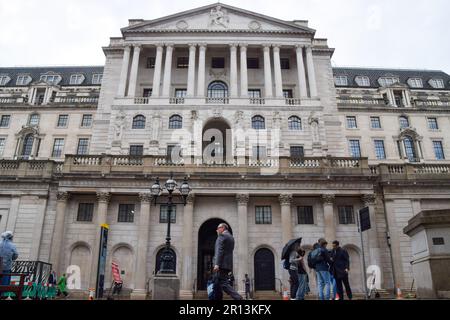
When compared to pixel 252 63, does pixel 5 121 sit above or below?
below

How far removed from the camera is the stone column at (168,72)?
3934 cm

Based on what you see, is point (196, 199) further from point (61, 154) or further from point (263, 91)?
point (61, 154)

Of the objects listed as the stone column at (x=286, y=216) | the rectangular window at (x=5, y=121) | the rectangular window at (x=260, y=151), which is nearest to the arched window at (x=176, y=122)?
the rectangular window at (x=260, y=151)

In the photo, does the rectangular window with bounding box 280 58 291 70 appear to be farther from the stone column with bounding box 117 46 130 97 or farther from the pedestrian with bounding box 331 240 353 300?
the pedestrian with bounding box 331 240 353 300

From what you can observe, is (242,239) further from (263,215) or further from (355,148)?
(355,148)

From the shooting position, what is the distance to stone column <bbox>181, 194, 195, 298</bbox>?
2731cm

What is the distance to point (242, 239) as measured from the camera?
1129 inches

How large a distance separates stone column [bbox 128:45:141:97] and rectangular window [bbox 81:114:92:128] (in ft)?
47.1

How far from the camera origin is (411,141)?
5153 centimetres

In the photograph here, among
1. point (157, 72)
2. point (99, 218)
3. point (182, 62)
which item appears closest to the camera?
point (99, 218)

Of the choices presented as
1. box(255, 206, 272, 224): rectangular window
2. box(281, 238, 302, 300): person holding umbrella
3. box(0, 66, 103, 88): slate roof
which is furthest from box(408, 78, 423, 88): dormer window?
box(281, 238, 302, 300): person holding umbrella

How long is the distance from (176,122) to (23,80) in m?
40.5

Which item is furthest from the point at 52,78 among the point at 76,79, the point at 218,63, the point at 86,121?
the point at 218,63
